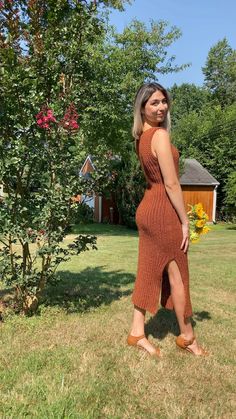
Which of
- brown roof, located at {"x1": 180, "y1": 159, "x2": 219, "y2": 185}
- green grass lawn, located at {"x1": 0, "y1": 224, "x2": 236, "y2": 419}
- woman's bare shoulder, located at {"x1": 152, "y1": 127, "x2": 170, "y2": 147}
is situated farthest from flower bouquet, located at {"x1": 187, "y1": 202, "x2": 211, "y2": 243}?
brown roof, located at {"x1": 180, "y1": 159, "x2": 219, "y2": 185}

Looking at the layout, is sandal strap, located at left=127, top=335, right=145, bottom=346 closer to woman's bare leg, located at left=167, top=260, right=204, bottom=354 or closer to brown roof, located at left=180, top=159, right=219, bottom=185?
woman's bare leg, located at left=167, top=260, right=204, bottom=354

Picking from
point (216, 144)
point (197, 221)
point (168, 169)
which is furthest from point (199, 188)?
point (168, 169)

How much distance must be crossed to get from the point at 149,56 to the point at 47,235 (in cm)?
1667

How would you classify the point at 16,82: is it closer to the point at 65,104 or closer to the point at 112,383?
the point at 65,104

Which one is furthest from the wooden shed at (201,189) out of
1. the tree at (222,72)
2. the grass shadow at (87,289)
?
the tree at (222,72)

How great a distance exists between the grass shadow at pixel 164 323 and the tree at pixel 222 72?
168 feet

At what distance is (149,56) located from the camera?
19625 millimetres

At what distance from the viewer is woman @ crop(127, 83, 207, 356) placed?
380 centimetres

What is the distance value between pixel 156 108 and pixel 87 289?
128 inches

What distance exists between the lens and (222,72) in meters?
54.5

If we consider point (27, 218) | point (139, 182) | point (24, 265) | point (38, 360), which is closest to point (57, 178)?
point (27, 218)

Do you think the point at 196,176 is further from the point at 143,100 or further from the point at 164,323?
the point at 143,100

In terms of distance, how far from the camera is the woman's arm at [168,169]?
3738mm

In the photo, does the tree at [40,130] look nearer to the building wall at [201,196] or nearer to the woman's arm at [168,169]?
the woman's arm at [168,169]
